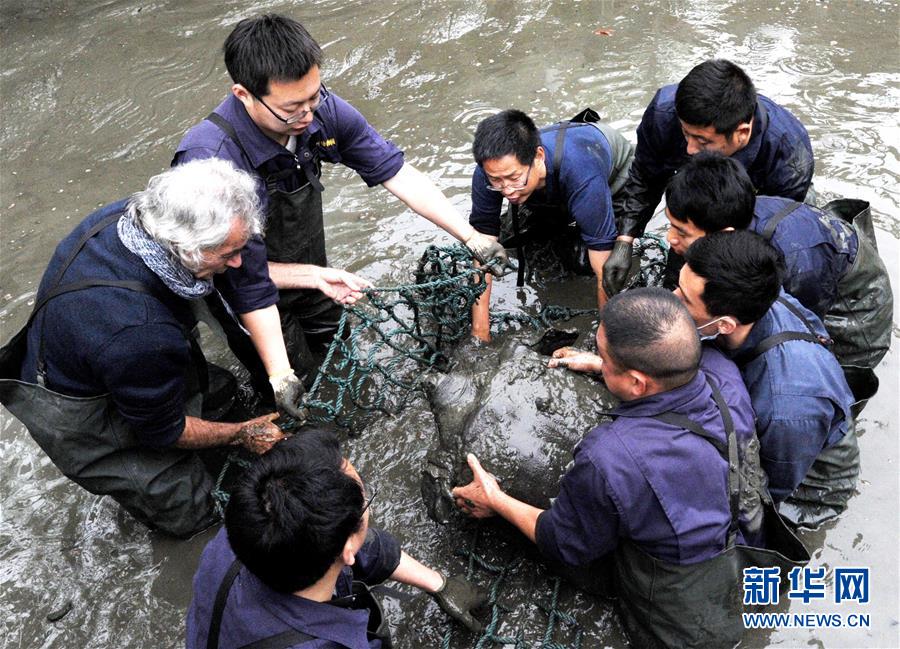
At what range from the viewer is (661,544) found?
2.41m

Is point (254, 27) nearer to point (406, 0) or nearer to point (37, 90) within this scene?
point (37, 90)

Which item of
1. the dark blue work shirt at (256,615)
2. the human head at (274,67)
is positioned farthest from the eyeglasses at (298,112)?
the dark blue work shirt at (256,615)

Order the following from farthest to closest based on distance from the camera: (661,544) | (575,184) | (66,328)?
1. (575,184)
2. (66,328)
3. (661,544)

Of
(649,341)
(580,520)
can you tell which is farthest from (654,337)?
(580,520)

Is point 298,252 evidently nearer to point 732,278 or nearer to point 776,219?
point 732,278

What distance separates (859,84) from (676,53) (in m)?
1.70

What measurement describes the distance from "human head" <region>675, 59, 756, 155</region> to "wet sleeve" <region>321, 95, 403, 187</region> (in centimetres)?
155

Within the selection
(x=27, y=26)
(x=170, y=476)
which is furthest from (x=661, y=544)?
(x=27, y=26)

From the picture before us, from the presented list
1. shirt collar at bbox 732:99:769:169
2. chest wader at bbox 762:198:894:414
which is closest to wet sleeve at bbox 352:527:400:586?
chest wader at bbox 762:198:894:414

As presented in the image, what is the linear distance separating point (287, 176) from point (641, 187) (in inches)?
87.3

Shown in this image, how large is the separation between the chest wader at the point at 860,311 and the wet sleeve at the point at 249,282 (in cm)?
256

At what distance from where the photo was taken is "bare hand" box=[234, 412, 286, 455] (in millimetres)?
3217

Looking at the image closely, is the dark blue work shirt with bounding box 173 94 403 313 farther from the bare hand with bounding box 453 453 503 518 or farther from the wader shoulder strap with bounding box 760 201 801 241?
the wader shoulder strap with bounding box 760 201 801 241

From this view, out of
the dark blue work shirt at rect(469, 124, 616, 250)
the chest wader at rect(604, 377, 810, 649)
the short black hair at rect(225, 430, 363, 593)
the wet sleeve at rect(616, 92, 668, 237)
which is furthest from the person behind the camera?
the wet sleeve at rect(616, 92, 668, 237)
